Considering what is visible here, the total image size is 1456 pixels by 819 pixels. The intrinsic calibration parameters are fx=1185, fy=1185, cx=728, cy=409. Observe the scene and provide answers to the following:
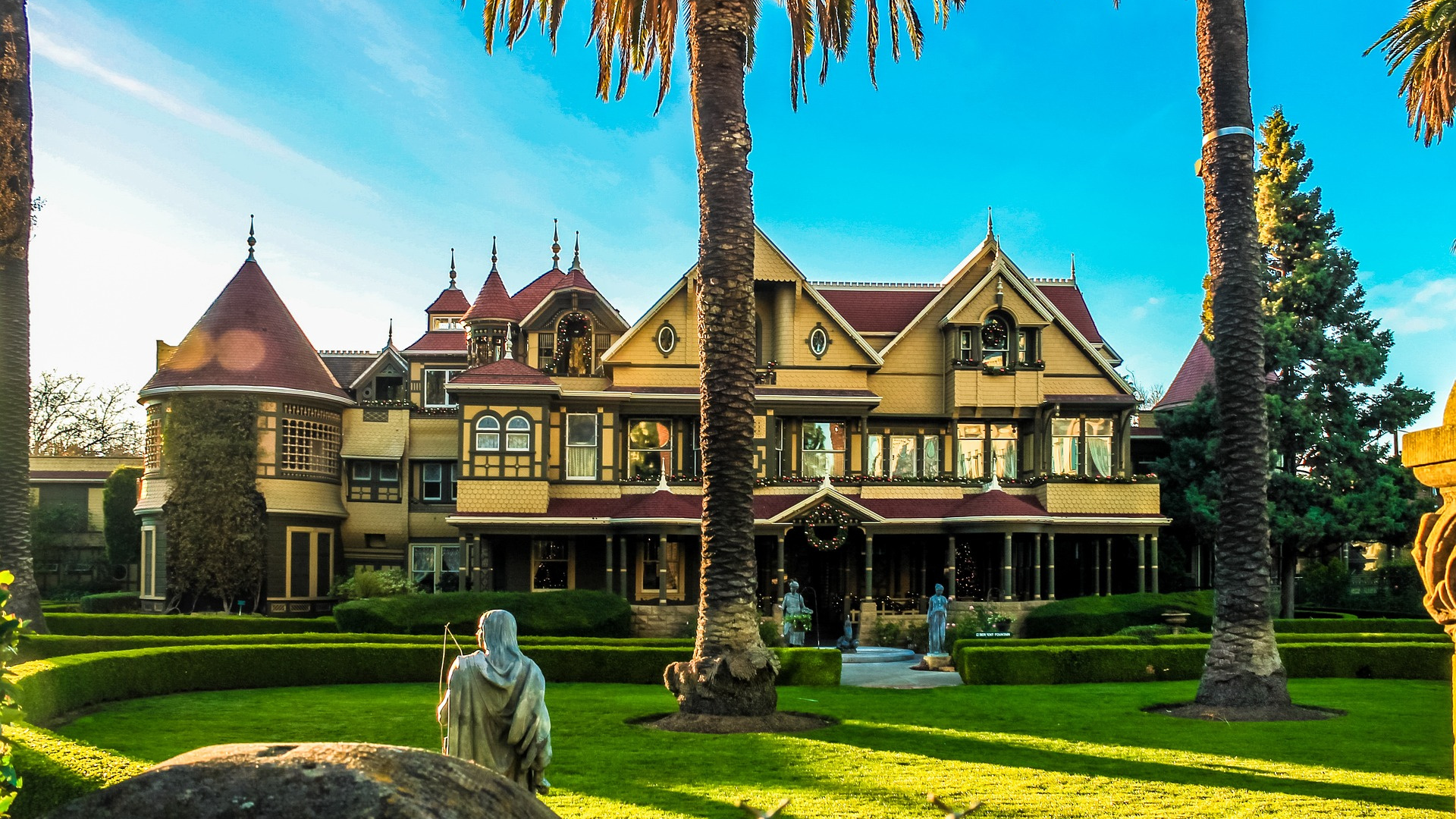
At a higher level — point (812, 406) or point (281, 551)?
point (812, 406)

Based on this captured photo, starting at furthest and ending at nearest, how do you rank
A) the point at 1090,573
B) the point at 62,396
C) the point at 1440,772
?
the point at 62,396 < the point at 1090,573 < the point at 1440,772

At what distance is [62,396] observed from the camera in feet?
202

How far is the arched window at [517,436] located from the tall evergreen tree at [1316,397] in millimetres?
20171

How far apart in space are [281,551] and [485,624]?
30.1 m

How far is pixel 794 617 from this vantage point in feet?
92.6

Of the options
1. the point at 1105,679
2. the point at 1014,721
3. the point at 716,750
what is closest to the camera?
the point at 716,750

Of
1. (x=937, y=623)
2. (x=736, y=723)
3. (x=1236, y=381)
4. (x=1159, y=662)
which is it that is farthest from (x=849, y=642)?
(x=736, y=723)

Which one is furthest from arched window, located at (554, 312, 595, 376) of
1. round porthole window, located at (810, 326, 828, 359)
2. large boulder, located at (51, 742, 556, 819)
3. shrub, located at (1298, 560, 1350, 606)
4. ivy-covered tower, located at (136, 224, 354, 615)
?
large boulder, located at (51, 742, 556, 819)

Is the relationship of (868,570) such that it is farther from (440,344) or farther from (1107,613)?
(440,344)

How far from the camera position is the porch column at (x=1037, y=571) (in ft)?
111

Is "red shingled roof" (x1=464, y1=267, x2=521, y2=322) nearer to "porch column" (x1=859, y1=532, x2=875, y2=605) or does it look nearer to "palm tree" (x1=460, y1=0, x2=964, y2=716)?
"porch column" (x1=859, y1=532, x2=875, y2=605)

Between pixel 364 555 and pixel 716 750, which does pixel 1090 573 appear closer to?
pixel 364 555

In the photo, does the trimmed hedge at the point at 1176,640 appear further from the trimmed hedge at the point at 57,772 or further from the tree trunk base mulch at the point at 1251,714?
the trimmed hedge at the point at 57,772

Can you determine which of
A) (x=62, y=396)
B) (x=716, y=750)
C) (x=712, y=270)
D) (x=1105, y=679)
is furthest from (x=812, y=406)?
(x=62, y=396)
